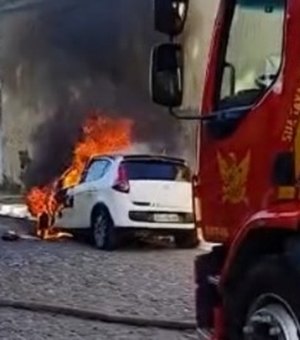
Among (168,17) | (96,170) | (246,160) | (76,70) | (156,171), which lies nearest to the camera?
(246,160)

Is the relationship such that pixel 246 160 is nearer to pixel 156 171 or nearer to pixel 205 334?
pixel 205 334

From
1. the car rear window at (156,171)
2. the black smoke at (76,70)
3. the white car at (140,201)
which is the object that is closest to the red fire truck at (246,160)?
the white car at (140,201)

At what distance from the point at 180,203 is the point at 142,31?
1061 cm

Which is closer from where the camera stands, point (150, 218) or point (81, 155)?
point (150, 218)

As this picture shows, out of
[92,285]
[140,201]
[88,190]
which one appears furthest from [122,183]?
[92,285]

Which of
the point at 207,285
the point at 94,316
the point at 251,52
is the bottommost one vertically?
the point at 94,316

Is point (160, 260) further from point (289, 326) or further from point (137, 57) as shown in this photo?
point (137, 57)

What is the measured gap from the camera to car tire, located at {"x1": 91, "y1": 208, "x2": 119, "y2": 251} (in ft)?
53.4

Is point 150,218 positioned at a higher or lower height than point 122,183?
lower

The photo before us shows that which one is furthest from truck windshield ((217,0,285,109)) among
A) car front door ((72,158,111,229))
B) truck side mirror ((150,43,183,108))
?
car front door ((72,158,111,229))

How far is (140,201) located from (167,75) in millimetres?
10310

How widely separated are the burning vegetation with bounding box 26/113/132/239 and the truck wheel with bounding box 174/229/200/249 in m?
2.86

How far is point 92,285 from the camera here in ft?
38.0

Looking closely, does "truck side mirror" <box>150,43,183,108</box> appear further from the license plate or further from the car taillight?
the car taillight
